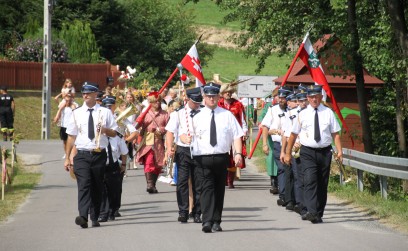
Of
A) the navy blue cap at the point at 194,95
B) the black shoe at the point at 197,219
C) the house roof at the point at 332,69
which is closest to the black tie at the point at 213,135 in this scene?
the navy blue cap at the point at 194,95

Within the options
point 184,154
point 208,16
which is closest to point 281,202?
point 184,154

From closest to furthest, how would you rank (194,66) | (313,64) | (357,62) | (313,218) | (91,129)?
(91,129)
(313,218)
(194,66)
(313,64)
(357,62)

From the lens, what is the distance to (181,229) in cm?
1379

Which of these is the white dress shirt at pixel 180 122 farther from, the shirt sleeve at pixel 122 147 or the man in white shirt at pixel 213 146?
the shirt sleeve at pixel 122 147

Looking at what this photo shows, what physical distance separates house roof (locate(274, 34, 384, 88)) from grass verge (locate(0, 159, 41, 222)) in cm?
685

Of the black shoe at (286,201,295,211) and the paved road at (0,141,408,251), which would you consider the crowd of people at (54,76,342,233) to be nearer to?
the black shoe at (286,201,295,211)

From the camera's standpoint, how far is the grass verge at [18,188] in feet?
54.7

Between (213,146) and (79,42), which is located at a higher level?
(79,42)

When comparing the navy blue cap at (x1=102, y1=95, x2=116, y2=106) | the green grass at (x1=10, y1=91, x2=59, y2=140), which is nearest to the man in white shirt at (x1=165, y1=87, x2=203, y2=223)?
the navy blue cap at (x1=102, y1=95, x2=116, y2=106)

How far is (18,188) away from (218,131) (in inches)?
308

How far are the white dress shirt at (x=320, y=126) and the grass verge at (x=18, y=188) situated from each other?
169 inches

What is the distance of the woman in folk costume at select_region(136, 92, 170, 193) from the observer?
19.4 metres

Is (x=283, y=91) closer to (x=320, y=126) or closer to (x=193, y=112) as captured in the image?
(x=320, y=126)

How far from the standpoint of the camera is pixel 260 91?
130 ft
